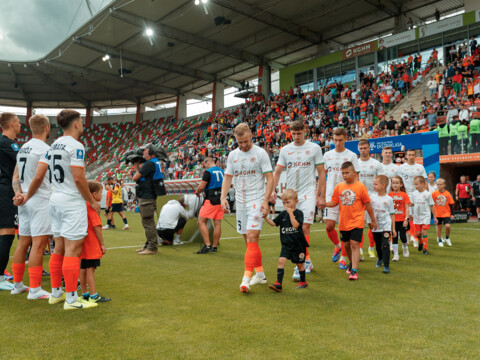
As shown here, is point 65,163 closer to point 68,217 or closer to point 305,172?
point 68,217

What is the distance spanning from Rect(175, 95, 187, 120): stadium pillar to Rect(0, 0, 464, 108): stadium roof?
611 mm

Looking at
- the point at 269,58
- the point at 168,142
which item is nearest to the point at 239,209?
the point at 269,58

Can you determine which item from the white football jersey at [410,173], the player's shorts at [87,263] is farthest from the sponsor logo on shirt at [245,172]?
the white football jersey at [410,173]

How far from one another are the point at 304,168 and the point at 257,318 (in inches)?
94.1

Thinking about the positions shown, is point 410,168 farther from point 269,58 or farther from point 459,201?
point 269,58

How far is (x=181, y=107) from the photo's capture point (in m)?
42.6

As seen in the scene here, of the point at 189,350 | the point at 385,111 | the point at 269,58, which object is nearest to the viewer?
the point at 189,350

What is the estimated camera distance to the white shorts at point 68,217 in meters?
3.71

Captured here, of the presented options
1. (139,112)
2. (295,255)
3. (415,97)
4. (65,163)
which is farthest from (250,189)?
(139,112)

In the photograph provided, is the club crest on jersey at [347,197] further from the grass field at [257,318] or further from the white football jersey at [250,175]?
the white football jersey at [250,175]

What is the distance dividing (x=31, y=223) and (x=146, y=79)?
3695 cm

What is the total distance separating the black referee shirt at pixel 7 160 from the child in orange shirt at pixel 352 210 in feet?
13.4

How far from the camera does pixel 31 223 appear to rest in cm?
423

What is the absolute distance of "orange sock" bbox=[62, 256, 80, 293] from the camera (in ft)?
12.2
